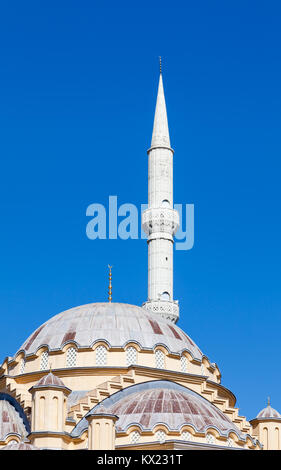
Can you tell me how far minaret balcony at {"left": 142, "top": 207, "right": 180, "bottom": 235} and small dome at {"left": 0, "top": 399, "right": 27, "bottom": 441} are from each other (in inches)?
848

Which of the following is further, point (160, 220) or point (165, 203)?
point (165, 203)

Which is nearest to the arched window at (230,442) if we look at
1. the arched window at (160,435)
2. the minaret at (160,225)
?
the arched window at (160,435)

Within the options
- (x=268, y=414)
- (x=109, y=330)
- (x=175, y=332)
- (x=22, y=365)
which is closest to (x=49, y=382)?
(x=109, y=330)

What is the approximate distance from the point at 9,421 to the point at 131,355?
563 centimetres

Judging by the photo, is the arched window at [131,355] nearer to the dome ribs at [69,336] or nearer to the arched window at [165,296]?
the dome ribs at [69,336]

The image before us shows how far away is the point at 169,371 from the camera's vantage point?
135 feet

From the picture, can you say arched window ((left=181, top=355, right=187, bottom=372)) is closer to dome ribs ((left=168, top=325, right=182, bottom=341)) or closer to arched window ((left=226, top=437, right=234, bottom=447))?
dome ribs ((left=168, top=325, right=182, bottom=341))

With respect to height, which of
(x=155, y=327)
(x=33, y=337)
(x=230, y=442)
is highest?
(x=155, y=327)

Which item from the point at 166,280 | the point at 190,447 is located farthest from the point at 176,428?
the point at 166,280

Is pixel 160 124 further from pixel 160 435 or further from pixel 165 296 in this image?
pixel 160 435

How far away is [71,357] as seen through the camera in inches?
1623

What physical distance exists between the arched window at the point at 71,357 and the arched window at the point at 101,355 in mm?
833
